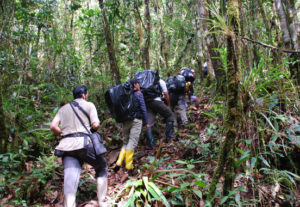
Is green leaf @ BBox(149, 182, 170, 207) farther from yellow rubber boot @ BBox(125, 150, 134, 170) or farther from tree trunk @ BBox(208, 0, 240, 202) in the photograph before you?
yellow rubber boot @ BBox(125, 150, 134, 170)

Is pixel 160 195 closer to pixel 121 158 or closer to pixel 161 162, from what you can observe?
pixel 161 162

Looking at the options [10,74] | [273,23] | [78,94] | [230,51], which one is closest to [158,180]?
[78,94]

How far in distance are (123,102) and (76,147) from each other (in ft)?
6.19

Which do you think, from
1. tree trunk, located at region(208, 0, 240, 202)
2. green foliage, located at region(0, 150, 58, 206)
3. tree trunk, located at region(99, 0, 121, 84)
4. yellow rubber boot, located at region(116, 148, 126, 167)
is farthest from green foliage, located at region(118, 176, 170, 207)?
tree trunk, located at region(99, 0, 121, 84)

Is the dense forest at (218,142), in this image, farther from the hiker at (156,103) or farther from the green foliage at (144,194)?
the hiker at (156,103)

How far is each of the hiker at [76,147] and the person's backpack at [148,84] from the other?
6.94 feet

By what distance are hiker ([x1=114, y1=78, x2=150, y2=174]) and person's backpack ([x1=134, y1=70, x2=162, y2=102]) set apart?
608mm

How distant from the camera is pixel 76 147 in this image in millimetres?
3264

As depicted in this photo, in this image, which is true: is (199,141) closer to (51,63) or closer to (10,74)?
(10,74)

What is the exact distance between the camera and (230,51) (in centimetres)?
223

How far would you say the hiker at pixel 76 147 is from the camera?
10.3 feet

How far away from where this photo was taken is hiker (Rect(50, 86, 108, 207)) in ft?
10.3

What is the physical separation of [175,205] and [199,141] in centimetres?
170

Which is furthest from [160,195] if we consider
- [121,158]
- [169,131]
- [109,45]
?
[109,45]
